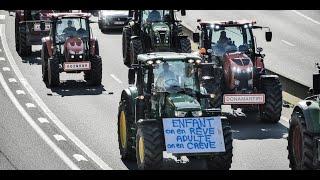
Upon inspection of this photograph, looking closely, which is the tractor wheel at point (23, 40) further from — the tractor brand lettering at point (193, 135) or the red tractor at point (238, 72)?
the tractor brand lettering at point (193, 135)

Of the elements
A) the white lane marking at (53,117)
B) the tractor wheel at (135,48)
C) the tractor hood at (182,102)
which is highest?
the tractor hood at (182,102)

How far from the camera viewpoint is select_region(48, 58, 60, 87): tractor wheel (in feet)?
111

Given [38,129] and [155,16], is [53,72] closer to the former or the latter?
[155,16]

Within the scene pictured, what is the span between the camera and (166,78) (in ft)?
72.4

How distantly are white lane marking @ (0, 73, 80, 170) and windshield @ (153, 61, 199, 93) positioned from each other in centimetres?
266

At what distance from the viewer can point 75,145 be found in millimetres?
25109

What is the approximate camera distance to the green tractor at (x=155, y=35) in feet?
121

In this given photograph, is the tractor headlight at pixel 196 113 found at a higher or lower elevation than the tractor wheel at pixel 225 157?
higher

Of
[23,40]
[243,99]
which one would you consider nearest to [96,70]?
[23,40]

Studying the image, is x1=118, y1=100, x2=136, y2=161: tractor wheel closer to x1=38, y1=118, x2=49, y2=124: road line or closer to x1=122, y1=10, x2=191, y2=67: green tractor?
x1=38, y1=118, x2=49, y2=124: road line

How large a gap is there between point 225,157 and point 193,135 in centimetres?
82

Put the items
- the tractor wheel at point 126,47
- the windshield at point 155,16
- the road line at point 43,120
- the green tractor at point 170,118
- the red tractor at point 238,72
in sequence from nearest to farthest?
the green tractor at point 170,118 → the red tractor at point 238,72 → the road line at point 43,120 → the windshield at point 155,16 → the tractor wheel at point 126,47

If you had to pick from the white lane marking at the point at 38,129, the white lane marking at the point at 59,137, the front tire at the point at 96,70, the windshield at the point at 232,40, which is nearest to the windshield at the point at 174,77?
the white lane marking at the point at 38,129

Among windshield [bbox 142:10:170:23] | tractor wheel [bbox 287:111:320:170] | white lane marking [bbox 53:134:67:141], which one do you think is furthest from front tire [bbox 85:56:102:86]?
tractor wheel [bbox 287:111:320:170]
